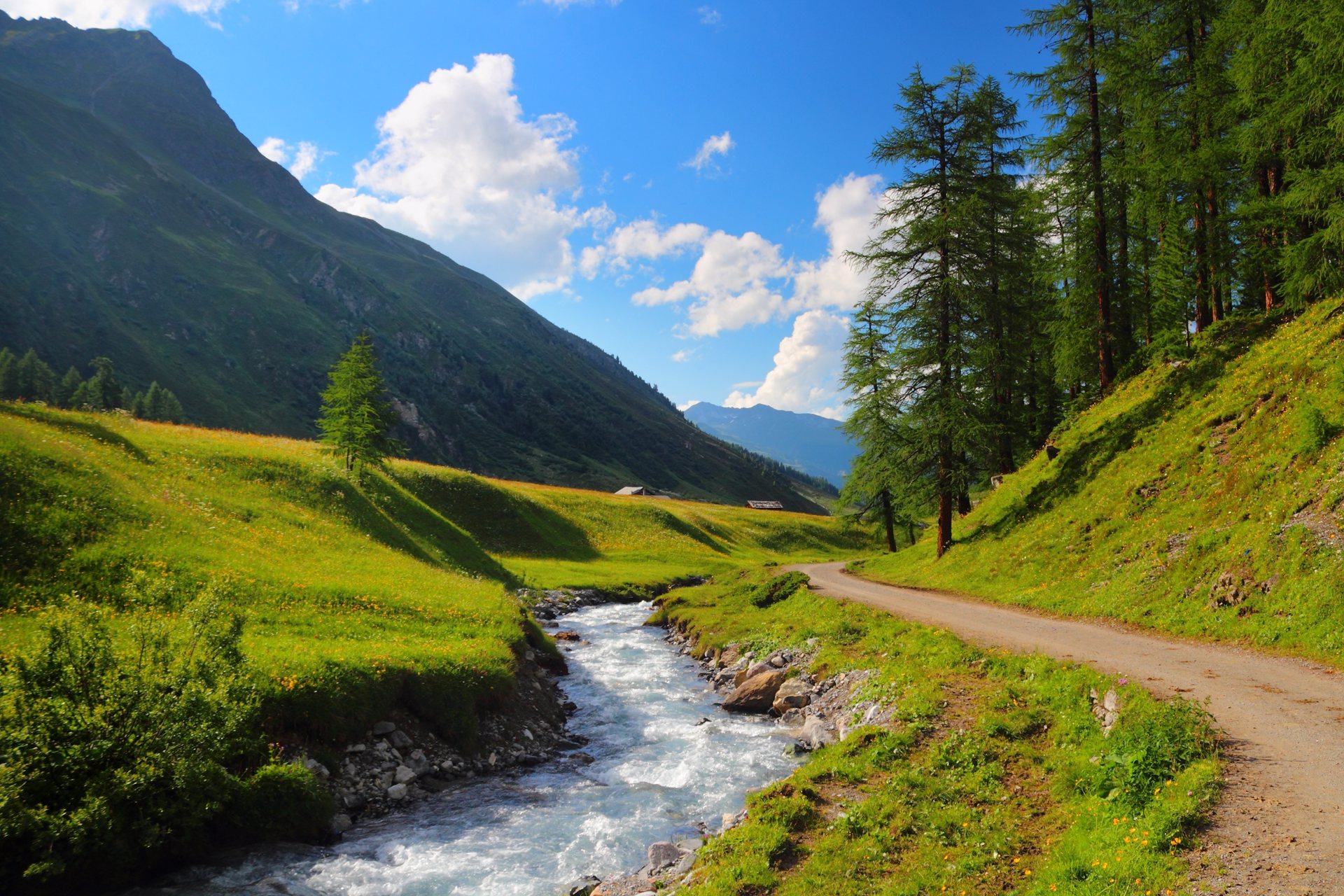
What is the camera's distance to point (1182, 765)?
30.4ft

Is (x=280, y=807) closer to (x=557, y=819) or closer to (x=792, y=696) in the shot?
(x=557, y=819)

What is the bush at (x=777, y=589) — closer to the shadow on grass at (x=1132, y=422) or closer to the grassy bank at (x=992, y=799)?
the shadow on grass at (x=1132, y=422)

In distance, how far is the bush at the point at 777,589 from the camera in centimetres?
3250

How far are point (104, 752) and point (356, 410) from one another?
34071 mm

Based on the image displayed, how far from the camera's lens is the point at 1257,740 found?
31.6 feet

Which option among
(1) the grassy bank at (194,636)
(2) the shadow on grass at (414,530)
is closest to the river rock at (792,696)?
(1) the grassy bank at (194,636)

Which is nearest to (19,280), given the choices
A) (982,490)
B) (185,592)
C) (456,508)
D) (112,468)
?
(456,508)

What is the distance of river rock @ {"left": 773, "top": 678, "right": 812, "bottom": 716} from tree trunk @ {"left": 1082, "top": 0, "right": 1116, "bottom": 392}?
80.2 ft

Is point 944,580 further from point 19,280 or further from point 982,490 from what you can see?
point 19,280

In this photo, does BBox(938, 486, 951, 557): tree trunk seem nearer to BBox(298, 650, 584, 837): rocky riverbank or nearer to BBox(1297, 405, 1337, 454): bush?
BBox(1297, 405, 1337, 454): bush

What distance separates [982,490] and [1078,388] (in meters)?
10.1

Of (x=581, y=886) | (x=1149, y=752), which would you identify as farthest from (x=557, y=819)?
(x=1149, y=752)

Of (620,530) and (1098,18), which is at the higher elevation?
(1098,18)

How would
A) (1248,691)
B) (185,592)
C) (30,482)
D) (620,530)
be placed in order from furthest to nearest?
(620,530)
(30,482)
(185,592)
(1248,691)
